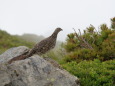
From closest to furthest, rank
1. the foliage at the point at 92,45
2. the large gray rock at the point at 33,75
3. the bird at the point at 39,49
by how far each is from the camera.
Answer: the large gray rock at the point at 33,75, the bird at the point at 39,49, the foliage at the point at 92,45

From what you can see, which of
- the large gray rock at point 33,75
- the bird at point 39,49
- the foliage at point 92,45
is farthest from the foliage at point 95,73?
the foliage at point 92,45

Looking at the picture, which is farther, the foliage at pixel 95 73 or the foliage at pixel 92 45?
the foliage at pixel 92 45

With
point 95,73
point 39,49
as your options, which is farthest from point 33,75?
point 95,73

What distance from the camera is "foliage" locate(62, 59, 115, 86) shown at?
850cm

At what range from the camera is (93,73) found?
8758mm

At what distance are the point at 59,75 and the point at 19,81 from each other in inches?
49.5

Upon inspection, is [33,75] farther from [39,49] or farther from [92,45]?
[92,45]

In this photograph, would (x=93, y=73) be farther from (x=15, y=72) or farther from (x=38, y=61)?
(x=15, y=72)

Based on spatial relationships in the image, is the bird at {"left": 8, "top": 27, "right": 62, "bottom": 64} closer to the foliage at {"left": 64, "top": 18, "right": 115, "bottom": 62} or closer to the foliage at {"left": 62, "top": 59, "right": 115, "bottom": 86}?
the foliage at {"left": 62, "top": 59, "right": 115, "bottom": 86}

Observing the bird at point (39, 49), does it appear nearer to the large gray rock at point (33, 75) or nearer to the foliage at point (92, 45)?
the large gray rock at point (33, 75)

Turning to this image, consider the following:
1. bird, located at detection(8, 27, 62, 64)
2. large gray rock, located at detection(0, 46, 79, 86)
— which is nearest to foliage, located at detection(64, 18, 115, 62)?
bird, located at detection(8, 27, 62, 64)

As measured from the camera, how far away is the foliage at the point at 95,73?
335 inches

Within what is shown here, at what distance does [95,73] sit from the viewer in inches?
347

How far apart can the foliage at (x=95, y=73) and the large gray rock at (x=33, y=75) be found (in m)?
0.57
